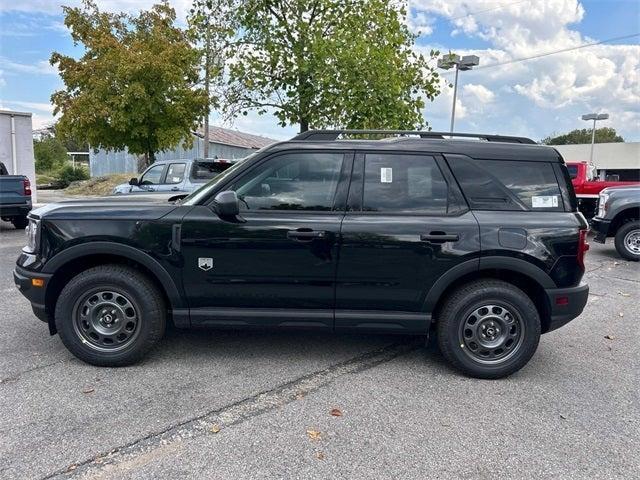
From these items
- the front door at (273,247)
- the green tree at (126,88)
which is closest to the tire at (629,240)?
the front door at (273,247)

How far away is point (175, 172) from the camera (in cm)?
1068

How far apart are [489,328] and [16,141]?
16.4 m

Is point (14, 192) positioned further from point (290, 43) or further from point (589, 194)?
point (589, 194)

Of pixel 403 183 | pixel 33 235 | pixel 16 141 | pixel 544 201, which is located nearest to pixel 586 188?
pixel 544 201

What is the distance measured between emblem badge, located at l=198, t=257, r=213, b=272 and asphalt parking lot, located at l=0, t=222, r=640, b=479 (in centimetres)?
83

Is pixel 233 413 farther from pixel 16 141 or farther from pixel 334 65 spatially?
pixel 16 141

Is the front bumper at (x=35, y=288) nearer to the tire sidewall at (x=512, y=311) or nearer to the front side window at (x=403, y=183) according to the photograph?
the front side window at (x=403, y=183)

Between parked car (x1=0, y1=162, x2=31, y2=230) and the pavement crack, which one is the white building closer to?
parked car (x1=0, y1=162, x2=31, y2=230)

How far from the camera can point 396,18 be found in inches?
422

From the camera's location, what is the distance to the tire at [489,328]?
3.69 m

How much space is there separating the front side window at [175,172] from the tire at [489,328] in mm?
8171

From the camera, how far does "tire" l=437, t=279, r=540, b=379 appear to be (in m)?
3.69

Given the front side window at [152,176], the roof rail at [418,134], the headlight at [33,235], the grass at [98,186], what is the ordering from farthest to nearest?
1. the grass at [98,186]
2. the front side window at [152,176]
3. the roof rail at [418,134]
4. the headlight at [33,235]

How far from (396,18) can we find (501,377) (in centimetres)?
921
